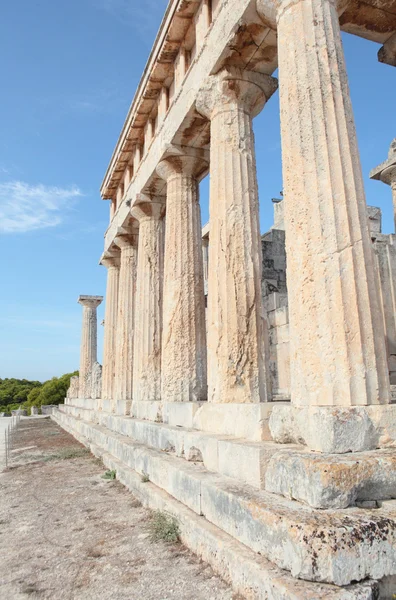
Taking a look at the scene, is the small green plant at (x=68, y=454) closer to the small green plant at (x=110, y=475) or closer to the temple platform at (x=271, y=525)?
the small green plant at (x=110, y=475)

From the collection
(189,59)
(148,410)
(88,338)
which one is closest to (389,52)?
(189,59)

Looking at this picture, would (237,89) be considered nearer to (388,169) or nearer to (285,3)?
(285,3)

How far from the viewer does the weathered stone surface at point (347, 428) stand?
4.12 metres

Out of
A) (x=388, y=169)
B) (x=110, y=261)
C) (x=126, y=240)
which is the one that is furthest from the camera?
(x=110, y=261)

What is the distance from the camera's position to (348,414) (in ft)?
13.8

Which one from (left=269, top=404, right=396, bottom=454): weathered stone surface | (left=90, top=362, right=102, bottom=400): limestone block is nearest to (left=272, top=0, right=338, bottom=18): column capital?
(left=269, top=404, right=396, bottom=454): weathered stone surface

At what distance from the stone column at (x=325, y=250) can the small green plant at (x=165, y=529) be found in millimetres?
1693

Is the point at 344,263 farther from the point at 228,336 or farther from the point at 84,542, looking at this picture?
the point at 84,542

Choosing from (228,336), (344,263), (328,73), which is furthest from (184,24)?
(344,263)

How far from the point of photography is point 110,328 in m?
16.9

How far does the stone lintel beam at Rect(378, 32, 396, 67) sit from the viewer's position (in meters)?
7.43

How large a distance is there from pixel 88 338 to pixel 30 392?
2956 centimetres

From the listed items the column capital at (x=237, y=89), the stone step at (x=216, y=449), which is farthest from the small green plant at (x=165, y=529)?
the column capital at (x=237, y=89)

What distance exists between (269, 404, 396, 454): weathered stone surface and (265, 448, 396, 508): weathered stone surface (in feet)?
0.42
